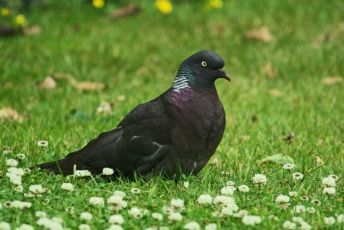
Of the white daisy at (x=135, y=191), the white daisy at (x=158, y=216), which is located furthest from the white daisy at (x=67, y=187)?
the white daisy at (x=158, y=216)

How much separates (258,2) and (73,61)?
329 cm

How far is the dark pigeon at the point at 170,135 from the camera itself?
4641 mm

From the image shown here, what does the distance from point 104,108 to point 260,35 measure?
3.52 meters

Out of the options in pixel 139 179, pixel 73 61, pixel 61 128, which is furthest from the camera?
pixel 73 61

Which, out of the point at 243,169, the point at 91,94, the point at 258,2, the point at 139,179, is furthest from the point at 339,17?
the point at 139,179

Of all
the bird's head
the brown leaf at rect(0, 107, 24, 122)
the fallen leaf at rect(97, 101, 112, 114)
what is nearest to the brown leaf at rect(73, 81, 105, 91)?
the fallen leaf at rect(97, 101, 112, 114)

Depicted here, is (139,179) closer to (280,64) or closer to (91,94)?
(91,94)

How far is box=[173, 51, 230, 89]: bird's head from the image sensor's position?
4844 millimetres

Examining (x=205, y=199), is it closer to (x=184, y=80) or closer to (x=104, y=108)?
(x=184, y=80)

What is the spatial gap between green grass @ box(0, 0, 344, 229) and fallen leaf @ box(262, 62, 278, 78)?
0.20 ft

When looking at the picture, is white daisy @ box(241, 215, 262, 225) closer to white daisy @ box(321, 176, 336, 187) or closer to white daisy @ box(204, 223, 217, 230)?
white daisy @ box(204, 223, 217, 230)

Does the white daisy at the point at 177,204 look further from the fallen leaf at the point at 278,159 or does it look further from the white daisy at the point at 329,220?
the fallen leaf at the point at 278,159

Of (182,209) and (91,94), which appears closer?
(182,209)

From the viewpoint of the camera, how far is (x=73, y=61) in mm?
8992
